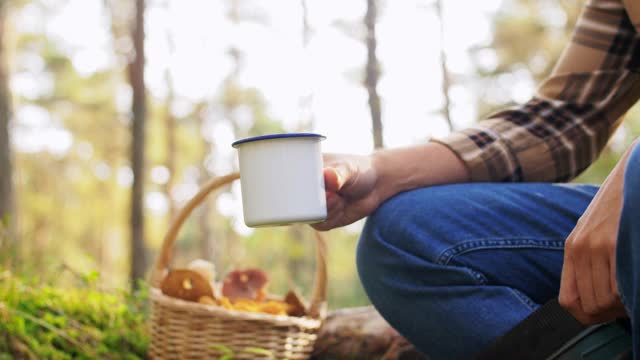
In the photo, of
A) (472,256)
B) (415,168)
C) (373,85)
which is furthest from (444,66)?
(472,256)

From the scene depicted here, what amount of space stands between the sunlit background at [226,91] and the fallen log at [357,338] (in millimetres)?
8438

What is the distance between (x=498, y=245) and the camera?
1286mm

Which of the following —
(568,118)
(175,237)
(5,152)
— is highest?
(568,118)

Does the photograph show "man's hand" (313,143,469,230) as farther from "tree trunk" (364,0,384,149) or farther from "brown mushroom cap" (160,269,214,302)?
"tree trunk" (364,0,384,149)

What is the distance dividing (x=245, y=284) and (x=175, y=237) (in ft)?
1.10

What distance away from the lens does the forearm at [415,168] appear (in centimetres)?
149

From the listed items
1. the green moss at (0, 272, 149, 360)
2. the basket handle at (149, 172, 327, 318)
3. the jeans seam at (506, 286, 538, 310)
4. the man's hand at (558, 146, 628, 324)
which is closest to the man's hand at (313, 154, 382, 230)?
the jeans seam at (506, 286, 538, 310)

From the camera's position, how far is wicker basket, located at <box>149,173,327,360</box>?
2072 mm

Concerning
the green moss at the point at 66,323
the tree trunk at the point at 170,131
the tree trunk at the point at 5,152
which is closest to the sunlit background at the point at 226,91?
the tree trunk at the point at 170,131

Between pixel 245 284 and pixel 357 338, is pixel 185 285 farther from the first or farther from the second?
pixel 357 338

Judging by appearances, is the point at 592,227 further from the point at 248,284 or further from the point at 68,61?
the point at 68,61

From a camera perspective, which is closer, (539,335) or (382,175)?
(539,335)

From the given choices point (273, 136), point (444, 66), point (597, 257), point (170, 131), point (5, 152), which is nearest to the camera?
point (597, 257)

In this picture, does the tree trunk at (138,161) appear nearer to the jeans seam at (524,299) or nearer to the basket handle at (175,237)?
the basket handle at (175,237)
